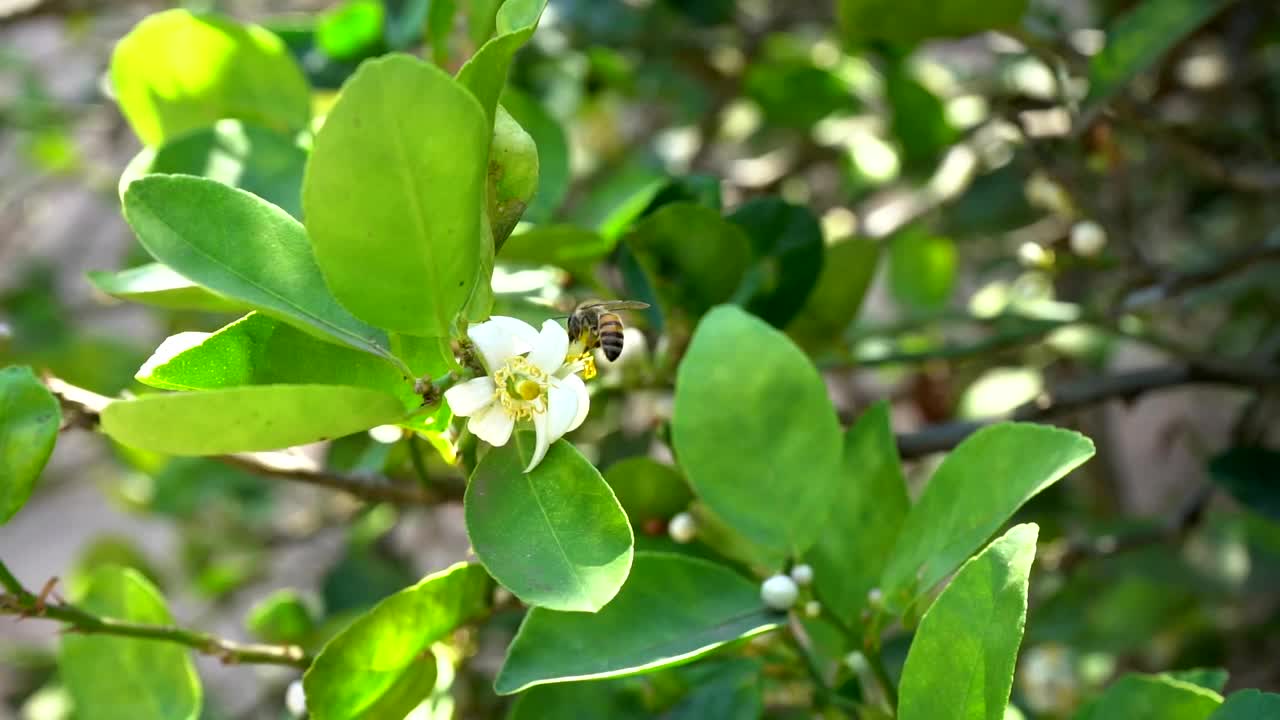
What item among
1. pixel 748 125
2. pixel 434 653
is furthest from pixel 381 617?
pixel 748 125

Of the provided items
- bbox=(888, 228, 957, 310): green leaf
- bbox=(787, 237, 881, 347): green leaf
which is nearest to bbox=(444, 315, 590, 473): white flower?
bbox=(787, 237, 881, 347): green leaf

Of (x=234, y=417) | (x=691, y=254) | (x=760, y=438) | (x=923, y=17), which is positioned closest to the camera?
(x=234, y=417)

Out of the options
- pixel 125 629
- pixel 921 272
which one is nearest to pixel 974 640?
pixel 125 629

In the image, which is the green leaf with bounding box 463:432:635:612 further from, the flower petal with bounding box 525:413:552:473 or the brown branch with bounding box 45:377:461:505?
the brown branch with bounding box 45:377:461:505

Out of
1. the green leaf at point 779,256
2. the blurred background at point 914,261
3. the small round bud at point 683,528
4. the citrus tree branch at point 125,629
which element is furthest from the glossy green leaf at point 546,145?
the citrus tree branch at point 125,629

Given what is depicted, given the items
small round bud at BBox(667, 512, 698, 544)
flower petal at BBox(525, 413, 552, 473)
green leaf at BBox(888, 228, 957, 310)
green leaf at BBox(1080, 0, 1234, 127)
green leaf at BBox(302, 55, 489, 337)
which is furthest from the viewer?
green leaf at BBox(888, 228, 957, 310)

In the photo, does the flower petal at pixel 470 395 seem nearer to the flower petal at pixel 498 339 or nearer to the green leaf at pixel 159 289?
the flower petal at pixel 498 339

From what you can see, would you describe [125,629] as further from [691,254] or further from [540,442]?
[691,254]
